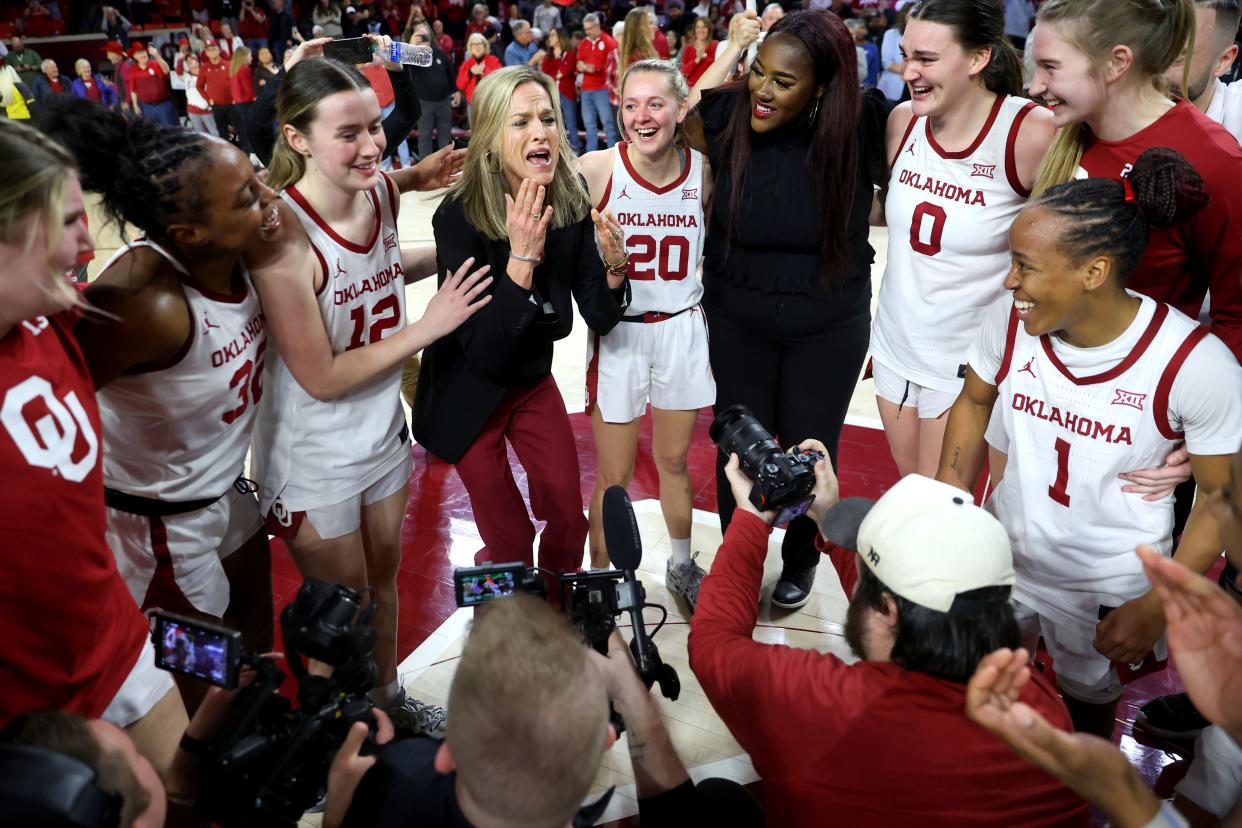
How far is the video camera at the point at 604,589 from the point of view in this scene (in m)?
1.85

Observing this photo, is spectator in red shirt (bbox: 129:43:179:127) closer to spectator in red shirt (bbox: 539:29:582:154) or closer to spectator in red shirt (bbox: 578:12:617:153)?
spectator in red shirt (bbox: 539:29:582:154)

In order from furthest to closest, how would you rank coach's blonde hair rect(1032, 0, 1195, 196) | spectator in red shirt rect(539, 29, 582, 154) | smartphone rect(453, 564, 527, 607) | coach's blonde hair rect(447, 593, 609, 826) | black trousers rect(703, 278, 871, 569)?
spectator in red shirt rect(539, 29, 582, 154) < black trousers rect(703, 278, 871, 569) < coach's blonde hair rect(1032, 0, 1195, 196) < smartphone rect(453, 564, 527, 607) < coach's blonde hair rect(447, 593, 609, 826)

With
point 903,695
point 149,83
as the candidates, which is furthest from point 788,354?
point 149,83

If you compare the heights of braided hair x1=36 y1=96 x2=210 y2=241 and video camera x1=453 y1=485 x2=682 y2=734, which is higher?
braided hair x1=36 y1=96 x2=210 y2=241

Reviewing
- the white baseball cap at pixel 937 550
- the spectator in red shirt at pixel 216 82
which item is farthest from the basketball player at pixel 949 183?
the spectator in red shirt at pixel 216 82

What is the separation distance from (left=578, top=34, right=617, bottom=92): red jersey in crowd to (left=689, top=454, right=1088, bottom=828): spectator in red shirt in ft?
37.2

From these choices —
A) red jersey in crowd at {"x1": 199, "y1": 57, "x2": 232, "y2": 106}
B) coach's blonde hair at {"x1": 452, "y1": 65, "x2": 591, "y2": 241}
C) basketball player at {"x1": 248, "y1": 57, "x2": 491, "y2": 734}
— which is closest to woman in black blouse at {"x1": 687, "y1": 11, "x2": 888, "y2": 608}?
coach's blonde hair at {"x1": 452, "y1": 65, "x2": 591, "y2": 241}

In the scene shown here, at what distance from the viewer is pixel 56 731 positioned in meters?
1.33

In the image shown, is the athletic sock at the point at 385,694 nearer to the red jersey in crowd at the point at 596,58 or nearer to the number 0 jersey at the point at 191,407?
the number 0 jersey at the point at 191,407

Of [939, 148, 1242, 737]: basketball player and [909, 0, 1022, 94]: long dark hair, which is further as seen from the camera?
[909, 0, 1022, 94]: long dark hair

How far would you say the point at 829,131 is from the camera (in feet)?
9.88

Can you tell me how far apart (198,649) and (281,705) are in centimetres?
18

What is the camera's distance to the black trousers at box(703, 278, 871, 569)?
322cm

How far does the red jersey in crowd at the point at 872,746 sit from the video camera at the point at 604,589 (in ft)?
0.43
